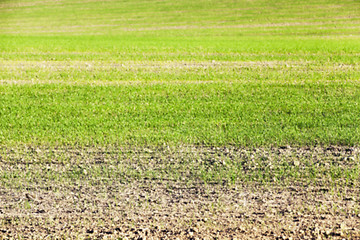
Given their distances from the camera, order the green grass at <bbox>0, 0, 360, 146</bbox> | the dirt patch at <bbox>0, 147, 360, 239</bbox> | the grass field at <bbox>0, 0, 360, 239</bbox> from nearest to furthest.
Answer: the dirt patch at <bbox>0, 147, 360, 239</bbox> → the grass field at <bbox>0, 0, 360, 239</bbox> → the green grass at <bbox>0, 0, 360, 146</bbox>

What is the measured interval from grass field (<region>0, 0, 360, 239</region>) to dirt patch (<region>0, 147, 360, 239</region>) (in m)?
0.02

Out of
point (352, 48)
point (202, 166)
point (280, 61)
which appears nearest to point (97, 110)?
point (202, 166)

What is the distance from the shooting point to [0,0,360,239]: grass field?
475 cm

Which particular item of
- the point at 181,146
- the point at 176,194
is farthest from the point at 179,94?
the point at 176,194

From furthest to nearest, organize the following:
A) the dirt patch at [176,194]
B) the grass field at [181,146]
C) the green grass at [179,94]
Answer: the green grass at [179,94], the grass field at [181,146], the dirt patch at [176,194]

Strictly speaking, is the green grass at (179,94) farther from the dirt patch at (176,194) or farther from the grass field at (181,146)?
the dirt patch at (176,194)

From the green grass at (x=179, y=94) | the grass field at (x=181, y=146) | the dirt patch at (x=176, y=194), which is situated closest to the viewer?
the dirt patch at (x=176, y=194)

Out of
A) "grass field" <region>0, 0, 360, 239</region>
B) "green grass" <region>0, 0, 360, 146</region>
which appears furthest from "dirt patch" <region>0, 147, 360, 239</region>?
"green grass" <region>0, 0, 360, 146</region>

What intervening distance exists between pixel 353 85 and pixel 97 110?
Answer: 588 cm

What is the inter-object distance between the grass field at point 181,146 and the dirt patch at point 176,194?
0.02 m

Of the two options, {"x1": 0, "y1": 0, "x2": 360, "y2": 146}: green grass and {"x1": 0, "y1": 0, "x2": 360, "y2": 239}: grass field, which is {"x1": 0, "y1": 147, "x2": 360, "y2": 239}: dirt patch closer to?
{"x1": 0, "y1": 0, "x2": 360, "y2": 239}: grass field

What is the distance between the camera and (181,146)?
6.89 m

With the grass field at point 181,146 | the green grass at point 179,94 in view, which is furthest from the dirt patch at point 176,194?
the green grass at point 179,94

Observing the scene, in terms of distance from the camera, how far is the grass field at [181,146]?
4.75m
